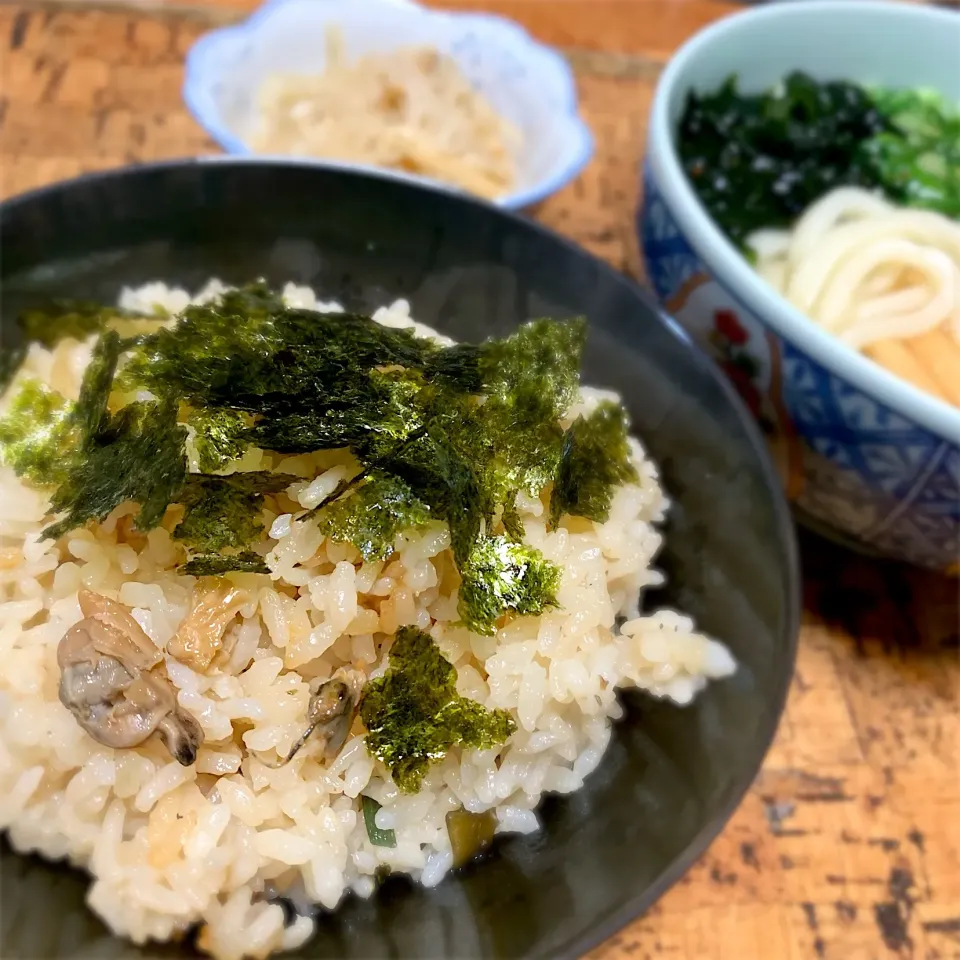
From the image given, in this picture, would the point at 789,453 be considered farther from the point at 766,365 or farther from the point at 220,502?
the point at 220,502

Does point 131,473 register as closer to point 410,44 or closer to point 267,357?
point 267,357

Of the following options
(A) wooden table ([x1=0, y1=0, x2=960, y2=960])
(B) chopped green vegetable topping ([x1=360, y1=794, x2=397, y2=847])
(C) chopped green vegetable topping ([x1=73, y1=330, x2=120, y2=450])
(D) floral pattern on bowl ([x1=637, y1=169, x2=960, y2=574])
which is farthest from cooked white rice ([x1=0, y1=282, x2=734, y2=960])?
(D) floral pattern on bowl ([x1=637, y1=169, x2=960, y2=574])

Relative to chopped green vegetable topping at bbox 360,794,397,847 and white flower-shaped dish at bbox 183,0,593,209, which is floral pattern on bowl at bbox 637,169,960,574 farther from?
chopped green vegetable topping at bbox 360,794,397,847

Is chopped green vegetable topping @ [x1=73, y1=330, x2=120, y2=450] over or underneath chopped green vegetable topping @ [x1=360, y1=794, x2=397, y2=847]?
over

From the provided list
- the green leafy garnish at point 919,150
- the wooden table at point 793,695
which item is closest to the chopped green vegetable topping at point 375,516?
the wooden table at point 793,695

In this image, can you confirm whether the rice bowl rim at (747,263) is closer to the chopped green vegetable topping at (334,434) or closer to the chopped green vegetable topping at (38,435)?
the chopped green vegetable topping at (334,434)

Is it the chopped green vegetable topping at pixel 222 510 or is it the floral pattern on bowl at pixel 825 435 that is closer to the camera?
the chopped green vegetable topping at pixel 222 510

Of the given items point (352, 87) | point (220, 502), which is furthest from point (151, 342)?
point (352, 87)
